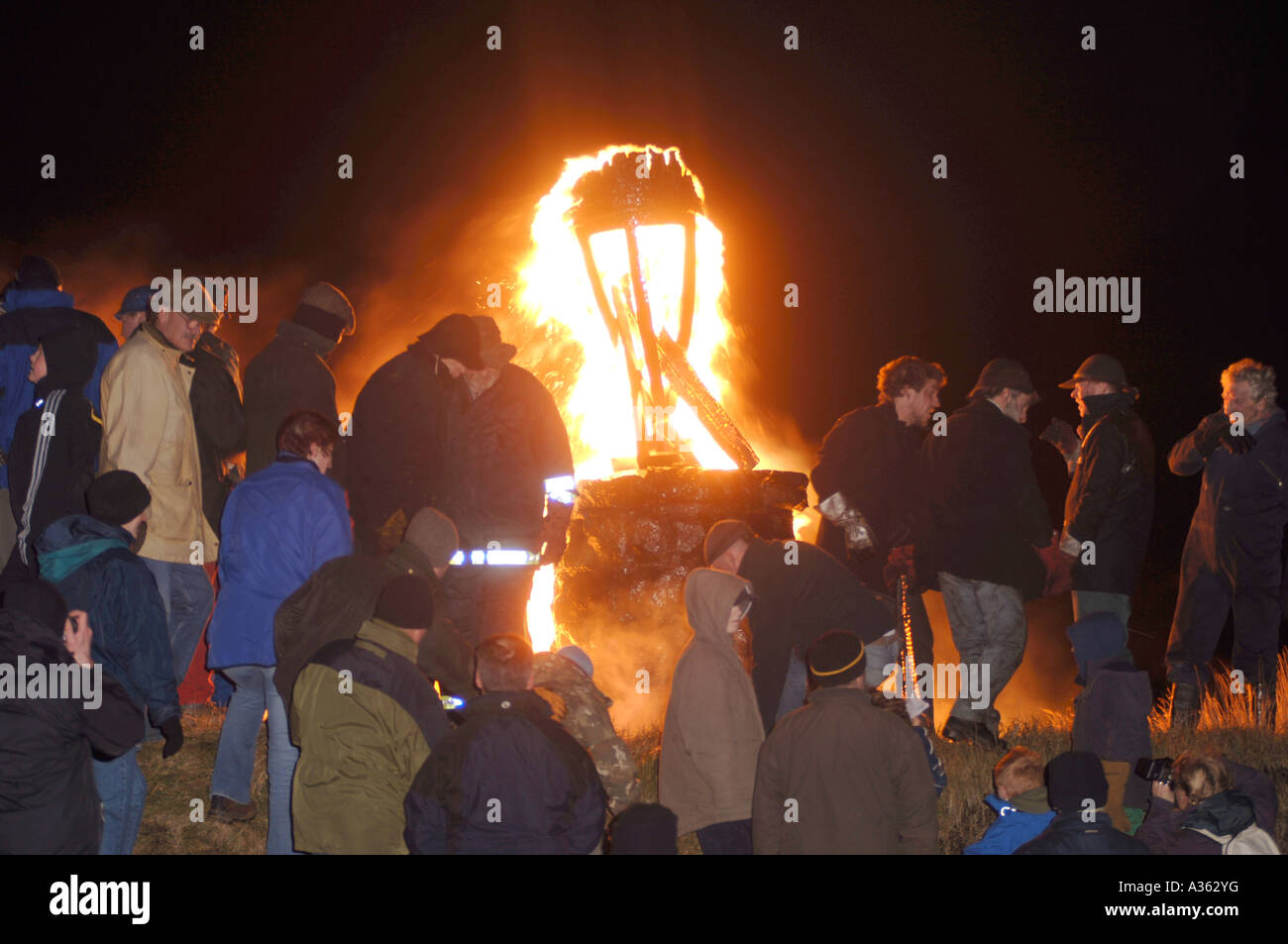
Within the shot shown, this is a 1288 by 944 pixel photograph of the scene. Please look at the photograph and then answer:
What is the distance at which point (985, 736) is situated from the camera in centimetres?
765

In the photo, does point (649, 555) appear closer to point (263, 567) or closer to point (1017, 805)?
point (263, 567)

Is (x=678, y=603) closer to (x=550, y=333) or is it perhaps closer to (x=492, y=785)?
(x=550, y=333)

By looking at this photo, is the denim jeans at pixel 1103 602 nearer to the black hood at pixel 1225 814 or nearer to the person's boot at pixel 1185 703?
the person's boot at pixel 1185 703

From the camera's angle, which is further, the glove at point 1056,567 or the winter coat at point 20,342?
the glove at point 1056,567

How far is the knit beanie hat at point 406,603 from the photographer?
517cm

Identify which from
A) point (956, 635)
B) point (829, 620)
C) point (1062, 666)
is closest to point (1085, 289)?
point (1062, 666)

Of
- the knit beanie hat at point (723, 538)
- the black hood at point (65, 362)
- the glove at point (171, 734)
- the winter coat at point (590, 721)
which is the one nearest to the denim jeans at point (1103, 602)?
the knit beanie hat at point (723, 538)

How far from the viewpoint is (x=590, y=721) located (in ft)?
18.6

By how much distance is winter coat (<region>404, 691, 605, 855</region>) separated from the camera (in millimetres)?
4695

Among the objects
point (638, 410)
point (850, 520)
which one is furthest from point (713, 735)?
point (638, 410)

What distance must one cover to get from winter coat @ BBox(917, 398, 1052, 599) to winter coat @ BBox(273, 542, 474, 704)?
3296mm

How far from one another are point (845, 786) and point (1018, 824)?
1238 mm

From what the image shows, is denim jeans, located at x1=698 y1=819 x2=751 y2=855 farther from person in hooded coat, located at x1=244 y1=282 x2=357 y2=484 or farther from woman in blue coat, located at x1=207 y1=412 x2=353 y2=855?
person in hooded coat, located at x1=244 y1=282 x2=357 y2=484

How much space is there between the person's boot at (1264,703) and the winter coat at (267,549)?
5.94 metres
